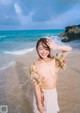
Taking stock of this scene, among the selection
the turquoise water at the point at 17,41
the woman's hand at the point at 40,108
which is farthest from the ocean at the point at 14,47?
the woman's hand at the point at 40,108

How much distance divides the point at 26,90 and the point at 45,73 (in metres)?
2.76

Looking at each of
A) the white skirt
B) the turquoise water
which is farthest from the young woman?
the turquoise water

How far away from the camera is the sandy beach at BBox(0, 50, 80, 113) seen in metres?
4.34

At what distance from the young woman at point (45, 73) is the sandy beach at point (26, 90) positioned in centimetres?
159

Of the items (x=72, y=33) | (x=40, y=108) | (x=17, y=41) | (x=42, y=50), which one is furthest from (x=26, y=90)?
(x=17, y=41)

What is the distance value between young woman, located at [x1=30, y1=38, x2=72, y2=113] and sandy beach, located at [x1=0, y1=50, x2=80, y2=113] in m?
1.59

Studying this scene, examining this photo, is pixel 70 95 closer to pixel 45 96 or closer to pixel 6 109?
pixel 6 109

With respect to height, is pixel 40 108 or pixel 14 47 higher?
pixel 40 108

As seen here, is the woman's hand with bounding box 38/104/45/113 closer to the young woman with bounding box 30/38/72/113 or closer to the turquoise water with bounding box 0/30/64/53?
the young woman with bounding box 30/38/72/113

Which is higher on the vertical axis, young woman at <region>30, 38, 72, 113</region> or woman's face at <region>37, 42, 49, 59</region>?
woman's face at <region>37, 42, 49, 59</region>

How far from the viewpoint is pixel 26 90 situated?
526 cm

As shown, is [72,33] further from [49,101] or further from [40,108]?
[40,108]

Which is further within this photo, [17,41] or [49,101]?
[17,41]

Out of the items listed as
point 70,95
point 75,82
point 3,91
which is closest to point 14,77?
point 3,91
